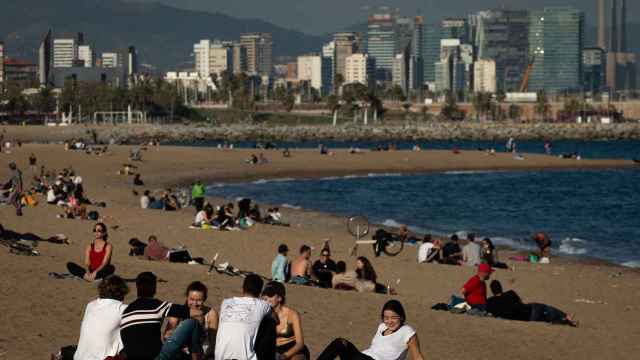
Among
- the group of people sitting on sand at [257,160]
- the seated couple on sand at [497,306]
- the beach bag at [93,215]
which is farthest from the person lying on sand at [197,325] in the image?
the group of people sitting on sand at [257,160]

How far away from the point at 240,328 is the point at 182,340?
0.45 metres

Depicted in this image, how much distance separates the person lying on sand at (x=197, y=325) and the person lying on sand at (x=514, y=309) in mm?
5513

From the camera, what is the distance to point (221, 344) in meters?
8.41

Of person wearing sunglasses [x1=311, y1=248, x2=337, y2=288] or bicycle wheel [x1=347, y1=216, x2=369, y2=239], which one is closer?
person wearing sunglasses [x1=311, y1=248, x2=337, y2=288]

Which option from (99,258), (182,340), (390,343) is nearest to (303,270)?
(99,258)

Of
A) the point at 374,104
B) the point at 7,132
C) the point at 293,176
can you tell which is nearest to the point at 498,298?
the point at 293,176

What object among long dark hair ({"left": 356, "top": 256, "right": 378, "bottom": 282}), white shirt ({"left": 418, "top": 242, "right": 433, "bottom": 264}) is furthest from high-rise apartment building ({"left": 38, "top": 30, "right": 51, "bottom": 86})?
long dark hair ({"left": 356, "top": 256, "right": 378, "bottom": 282})

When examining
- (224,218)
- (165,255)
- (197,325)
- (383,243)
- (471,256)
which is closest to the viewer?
(197,325)

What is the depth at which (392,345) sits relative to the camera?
8891 mm

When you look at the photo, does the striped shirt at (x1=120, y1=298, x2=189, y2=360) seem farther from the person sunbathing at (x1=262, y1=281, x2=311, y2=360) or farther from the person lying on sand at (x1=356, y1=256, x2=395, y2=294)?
the person lying on sand at (x1=356, y1=256, x2=395, y2=294)

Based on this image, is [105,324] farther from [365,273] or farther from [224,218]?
[224,218]

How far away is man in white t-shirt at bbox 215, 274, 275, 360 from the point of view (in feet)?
27.5

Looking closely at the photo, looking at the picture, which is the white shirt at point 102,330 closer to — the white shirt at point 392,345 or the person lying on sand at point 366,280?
the white shirt at point 392,345

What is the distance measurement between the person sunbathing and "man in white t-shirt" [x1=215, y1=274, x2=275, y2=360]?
0.61 meters
